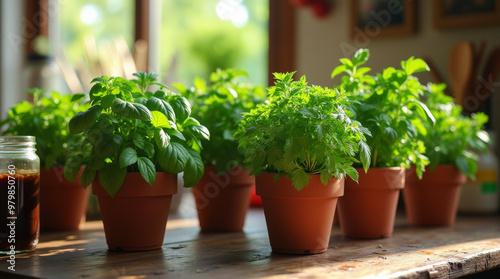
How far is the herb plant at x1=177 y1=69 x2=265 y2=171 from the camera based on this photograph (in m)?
1.34

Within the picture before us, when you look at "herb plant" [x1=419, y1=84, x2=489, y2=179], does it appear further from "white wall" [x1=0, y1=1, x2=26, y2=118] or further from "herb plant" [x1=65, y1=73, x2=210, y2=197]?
"white wall" [x1=0, y1=1, x2=26, y2=118]

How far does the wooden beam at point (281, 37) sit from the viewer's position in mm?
2283

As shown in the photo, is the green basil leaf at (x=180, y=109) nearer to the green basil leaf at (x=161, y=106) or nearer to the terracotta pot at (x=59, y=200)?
the green basil leaf at (x=161, y=106)

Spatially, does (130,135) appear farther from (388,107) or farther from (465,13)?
Answer: (465,13)

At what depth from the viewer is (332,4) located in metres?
2.18

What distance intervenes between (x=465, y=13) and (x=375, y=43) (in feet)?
1.07

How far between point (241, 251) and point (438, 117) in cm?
70

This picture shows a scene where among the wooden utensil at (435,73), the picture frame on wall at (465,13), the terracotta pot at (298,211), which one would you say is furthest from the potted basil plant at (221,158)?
the picture frame on wall at (465,13)

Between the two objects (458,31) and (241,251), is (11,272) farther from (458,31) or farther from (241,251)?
(458,31)

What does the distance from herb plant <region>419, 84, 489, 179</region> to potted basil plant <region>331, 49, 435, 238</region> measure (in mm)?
195


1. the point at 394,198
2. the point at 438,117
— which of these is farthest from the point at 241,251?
the point at 438,117

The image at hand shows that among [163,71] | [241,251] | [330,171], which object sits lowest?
[241,251]

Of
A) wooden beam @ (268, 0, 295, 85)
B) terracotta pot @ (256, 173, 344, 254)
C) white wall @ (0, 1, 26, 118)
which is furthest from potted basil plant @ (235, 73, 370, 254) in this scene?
white wall @ (0, 1, 26, 118)

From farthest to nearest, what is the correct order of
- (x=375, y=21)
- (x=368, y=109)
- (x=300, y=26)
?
(x=300, y=26), (x=375, y=21), (x=368, y=109)
